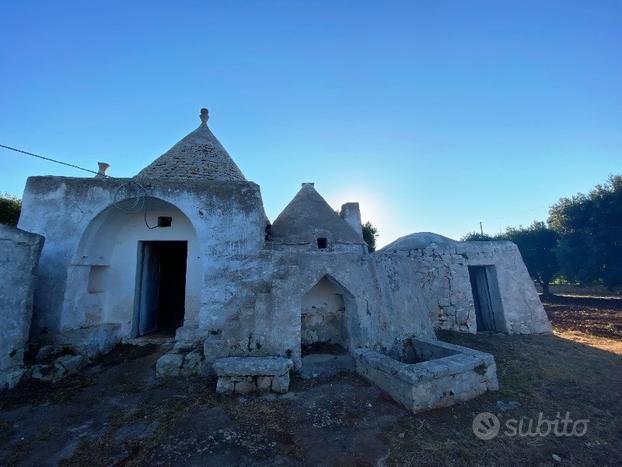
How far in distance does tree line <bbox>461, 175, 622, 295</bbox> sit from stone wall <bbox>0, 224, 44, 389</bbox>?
1023 inches

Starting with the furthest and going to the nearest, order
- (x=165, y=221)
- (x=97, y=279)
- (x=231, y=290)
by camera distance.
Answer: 1. (x=165, y=221)
2. (x=97, y=279)
3. (x=231, y=290)

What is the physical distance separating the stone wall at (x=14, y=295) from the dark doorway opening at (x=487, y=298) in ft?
39.8

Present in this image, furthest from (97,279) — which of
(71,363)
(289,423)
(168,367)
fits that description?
(289,423)

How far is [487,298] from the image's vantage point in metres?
9.45

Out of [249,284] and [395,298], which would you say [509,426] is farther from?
[249,284]

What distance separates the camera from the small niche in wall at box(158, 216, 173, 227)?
7344 millimetres

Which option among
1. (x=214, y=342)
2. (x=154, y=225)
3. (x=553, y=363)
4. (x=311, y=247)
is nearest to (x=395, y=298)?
(x=311, y=247)

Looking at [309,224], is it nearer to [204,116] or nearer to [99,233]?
[99,233]

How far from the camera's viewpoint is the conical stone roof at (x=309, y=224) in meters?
7.98

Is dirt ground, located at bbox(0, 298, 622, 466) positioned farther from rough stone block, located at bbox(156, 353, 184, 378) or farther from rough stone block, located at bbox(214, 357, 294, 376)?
rough stone block, located at bbox(214, 357, 294, 376)

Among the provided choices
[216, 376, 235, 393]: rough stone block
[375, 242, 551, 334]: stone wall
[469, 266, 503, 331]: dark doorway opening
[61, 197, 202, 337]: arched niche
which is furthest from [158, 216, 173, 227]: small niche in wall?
[469, 266, 503, 331]: dark doorway opening

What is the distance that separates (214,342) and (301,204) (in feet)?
17.7

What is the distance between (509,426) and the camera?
3.60 meters

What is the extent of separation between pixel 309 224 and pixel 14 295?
6.45 meters
